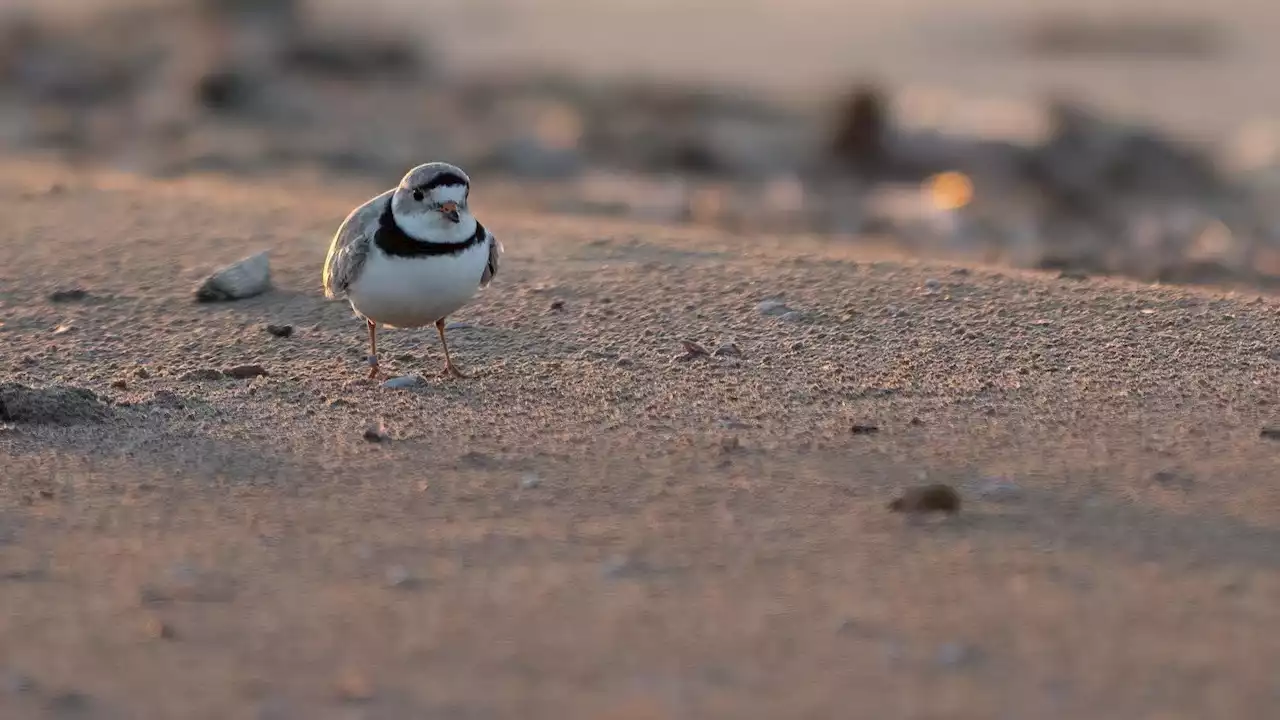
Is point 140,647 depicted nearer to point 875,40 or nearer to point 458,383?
point 458,383

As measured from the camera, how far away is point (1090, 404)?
16.2 ft

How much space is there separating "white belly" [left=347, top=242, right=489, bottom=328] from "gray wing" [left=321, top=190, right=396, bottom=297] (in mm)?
43

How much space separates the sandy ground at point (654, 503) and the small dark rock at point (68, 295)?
14cm

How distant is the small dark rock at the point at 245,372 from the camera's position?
5.45 meters

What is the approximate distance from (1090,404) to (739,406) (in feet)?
3.14

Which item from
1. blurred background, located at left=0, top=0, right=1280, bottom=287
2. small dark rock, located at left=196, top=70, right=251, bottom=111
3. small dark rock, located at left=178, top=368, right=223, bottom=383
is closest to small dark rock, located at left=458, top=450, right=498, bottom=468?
small dark rock, located at left=178, top=368, right=223, bottom=383

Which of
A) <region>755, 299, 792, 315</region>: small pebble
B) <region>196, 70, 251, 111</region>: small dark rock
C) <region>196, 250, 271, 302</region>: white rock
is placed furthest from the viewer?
<region>196, 70, 251, 111</region>: small dark rock

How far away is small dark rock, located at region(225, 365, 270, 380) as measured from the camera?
5.45 meters

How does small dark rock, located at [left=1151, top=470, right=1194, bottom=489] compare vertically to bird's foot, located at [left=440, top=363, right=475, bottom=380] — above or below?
above

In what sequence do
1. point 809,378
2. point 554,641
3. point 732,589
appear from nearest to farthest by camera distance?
point 554,641 → point 732,589 → point 809,378

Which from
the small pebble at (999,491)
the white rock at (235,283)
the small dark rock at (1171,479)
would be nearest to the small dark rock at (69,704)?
the small pebble at (999,491)

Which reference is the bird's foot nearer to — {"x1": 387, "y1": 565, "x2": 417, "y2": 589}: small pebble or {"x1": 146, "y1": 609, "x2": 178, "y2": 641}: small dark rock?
{"x1": 387, "y1": 565, "x2": 417, "y2": 589}: small pebble

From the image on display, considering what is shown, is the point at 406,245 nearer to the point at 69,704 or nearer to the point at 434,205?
the point at 434,205

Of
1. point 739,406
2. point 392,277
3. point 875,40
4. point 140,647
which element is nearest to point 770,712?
point 140,647
